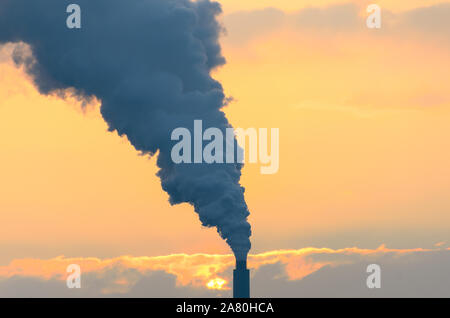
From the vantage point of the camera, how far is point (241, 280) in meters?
95.9

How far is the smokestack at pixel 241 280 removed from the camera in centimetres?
9481

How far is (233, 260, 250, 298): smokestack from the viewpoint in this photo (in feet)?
311
